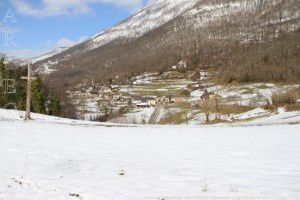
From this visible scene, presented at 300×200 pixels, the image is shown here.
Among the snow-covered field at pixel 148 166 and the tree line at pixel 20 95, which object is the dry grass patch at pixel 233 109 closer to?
the tree line at pixel 20 95

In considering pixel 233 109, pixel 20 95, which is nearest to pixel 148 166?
pixel 233 109

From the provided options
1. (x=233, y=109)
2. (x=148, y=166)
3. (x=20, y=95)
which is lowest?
(x=148, y=166)

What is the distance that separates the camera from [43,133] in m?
25.5

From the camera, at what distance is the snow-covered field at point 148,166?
12930mm

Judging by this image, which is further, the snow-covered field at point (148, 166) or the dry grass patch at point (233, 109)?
the dry grass patch at point (233, 109)

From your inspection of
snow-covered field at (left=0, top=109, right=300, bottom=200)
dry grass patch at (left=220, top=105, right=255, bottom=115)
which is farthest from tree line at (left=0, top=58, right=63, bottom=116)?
snow-covered field at (left=0, top=109, right=300, bottom=200)

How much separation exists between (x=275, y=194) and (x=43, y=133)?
52.7 feet

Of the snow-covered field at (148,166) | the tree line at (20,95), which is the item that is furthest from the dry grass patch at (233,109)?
the snow-covered field at (148,166)

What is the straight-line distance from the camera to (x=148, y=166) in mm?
17203

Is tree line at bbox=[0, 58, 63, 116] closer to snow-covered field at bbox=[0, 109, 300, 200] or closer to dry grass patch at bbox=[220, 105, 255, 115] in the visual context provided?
dry grass patch at bbox=[220, 105, 255, 115]

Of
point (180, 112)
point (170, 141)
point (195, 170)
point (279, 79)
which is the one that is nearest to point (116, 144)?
point (170, 141)

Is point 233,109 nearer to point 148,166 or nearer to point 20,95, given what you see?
point 20,95

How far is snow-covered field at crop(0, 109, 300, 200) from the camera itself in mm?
12930

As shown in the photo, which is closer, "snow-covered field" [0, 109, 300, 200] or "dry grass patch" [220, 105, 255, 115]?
"snow-covered field" [0, 109, 300, 200]
